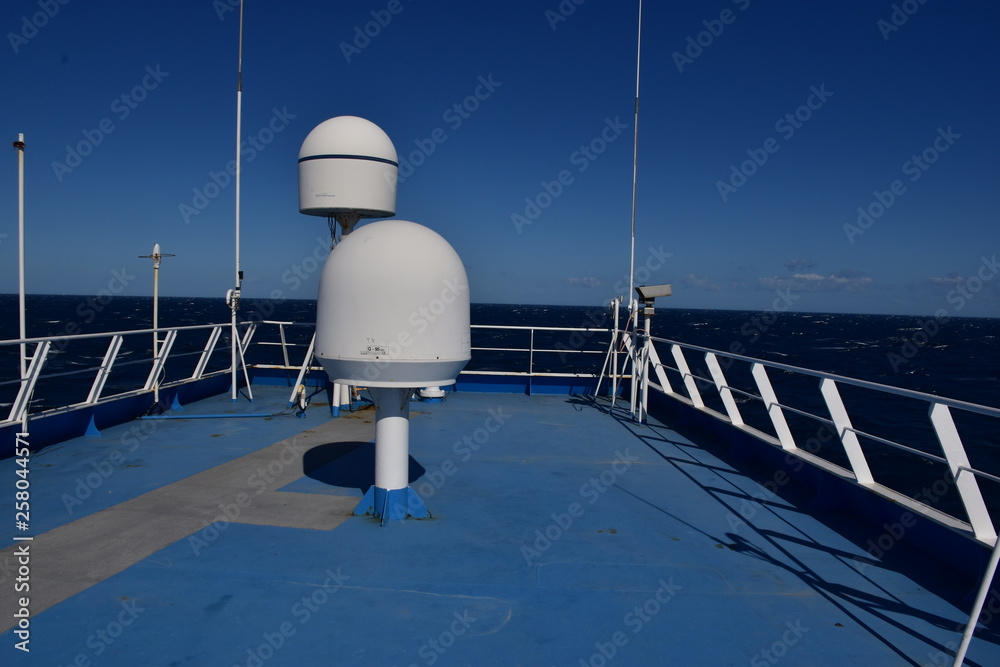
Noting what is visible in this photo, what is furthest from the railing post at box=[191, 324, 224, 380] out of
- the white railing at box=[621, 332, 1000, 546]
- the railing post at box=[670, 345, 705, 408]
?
the railing post at box=[670, 345, 705, 408]

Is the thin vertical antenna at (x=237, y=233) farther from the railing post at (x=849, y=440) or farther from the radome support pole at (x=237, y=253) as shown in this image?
the railing post at (x=849, y=440)

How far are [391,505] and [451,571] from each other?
3.16 ft

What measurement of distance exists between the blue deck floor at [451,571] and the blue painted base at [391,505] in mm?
119

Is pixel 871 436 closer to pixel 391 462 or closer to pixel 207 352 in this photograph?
pixel 391 462

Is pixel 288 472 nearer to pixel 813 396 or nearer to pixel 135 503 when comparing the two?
pixel 135 503

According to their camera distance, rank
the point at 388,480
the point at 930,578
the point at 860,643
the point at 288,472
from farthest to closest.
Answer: the point at 288,472, the point at 388,480, the point at 930,578, the point at 860,643

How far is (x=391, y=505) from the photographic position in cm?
470

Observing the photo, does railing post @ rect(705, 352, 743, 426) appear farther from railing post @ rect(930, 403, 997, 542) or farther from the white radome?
the white radome

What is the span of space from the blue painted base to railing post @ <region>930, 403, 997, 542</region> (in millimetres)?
3356

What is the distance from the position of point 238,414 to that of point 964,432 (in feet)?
70.0

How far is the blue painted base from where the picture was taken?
4695mm

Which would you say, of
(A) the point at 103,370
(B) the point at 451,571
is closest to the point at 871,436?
(B) the point at 451,571

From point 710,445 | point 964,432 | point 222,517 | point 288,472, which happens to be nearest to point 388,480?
point 222,517

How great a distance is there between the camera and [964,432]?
65.5 feet
